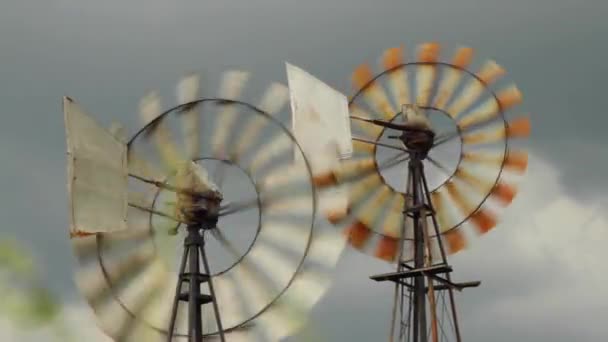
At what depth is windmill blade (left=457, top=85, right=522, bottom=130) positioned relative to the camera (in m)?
33.7

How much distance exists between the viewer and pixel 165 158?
27.5 metres

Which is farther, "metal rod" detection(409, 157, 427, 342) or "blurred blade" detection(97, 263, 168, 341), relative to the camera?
"metal rod" detection(409, 157, 427, 342)

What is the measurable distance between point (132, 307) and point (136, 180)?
266 centimetres

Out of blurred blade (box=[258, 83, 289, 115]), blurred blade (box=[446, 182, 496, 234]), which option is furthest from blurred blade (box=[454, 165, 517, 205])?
blurred blade (box=[258, 83, 289, 115])

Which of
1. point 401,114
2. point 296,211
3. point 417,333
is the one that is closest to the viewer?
point 296,211

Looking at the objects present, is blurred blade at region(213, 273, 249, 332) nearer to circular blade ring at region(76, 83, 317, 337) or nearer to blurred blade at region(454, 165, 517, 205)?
circular blade ring at region(76, 83, 317, 337)

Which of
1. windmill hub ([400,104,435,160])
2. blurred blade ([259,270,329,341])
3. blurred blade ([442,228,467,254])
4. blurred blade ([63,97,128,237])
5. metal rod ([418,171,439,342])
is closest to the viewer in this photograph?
blurred blade ([63,97,128,237])

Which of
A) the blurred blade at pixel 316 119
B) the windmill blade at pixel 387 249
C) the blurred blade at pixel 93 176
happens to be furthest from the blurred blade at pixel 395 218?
the blurred blade at pixel 93 176

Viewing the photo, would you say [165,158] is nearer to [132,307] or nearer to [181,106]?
[181,106]

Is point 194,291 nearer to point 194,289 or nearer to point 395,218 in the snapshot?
point 194,289

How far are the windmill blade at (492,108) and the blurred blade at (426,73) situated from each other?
114 centimetres

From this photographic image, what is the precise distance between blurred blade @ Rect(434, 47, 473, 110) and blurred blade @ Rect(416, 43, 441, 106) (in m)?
0.27

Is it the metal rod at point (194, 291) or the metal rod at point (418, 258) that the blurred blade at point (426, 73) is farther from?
the metal rod at point (194, 291)

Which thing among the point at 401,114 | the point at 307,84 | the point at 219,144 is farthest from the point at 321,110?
the point at 401,114
